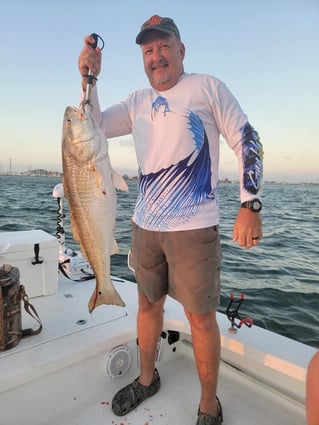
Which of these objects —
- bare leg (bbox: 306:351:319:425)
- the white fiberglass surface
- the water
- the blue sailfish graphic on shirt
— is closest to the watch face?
the blue sailfish graphic on shirt

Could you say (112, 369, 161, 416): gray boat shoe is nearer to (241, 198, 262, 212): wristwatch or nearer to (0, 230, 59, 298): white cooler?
(0, 230, 59, 298): white cooler

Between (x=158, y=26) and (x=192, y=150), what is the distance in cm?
86

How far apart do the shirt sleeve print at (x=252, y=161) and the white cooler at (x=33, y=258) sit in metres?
2.11

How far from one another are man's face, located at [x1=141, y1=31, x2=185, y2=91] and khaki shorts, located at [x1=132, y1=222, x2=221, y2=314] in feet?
3.47

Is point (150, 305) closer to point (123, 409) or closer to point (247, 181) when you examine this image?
point (123, 409)

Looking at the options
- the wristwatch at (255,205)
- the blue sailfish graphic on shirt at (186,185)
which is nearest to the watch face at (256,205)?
the wristwatch at (255,205)

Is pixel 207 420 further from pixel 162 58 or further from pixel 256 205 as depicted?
pixel 162 58

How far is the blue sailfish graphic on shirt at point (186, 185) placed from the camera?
7.39ft

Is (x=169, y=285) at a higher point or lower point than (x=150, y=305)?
higher

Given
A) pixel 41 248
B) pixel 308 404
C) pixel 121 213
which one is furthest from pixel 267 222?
pixel 308 404

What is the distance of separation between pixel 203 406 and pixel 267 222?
14.2m

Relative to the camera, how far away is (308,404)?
1.52m

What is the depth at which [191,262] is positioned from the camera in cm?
224

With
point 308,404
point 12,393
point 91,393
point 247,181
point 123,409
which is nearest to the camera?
point 308,404
